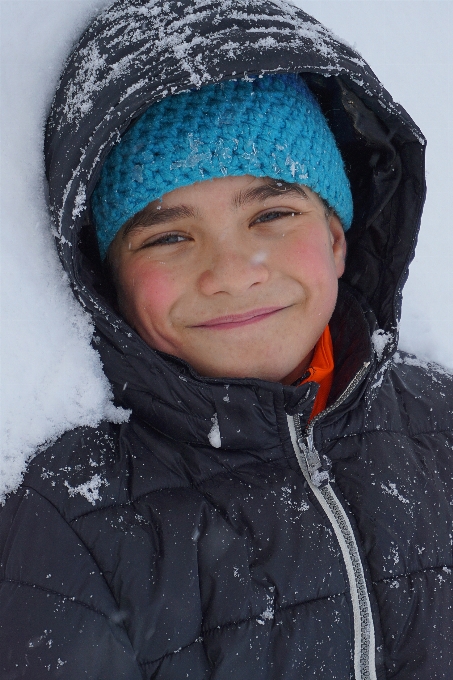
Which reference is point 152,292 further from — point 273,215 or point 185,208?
point 273,215

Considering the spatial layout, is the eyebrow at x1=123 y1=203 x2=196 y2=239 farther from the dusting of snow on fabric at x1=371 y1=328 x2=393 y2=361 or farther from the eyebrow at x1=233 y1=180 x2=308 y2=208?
the dusting of snow on fabric at x1=371 y1=328 x2=393 y2=361

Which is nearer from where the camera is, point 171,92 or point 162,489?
point 171,92

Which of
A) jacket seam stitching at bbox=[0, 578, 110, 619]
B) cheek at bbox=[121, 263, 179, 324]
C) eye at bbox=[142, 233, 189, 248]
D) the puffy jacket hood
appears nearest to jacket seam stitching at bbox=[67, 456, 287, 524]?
jacket seam stitching at bbox=[0, 578, 110, 619]

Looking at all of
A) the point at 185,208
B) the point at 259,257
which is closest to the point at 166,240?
the point at 185,208

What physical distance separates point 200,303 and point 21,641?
2.43ft

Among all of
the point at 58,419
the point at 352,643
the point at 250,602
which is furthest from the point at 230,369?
the point at 352,643

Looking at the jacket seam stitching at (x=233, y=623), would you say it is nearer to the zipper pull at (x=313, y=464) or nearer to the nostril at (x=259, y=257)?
the zipper pull at (x=313, y=464)

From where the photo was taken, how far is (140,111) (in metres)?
1.31

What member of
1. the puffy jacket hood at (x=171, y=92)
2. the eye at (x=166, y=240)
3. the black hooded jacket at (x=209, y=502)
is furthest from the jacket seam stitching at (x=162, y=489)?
the eye at (x=166, y=240)

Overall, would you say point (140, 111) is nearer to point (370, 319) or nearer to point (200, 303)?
point (200, 303)

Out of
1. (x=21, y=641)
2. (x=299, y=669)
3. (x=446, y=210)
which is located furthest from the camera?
(x=446, y=210)

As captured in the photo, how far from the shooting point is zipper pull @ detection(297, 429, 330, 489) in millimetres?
1481

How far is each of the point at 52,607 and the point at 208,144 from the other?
92 centimetres

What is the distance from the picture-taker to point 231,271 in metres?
1.47
